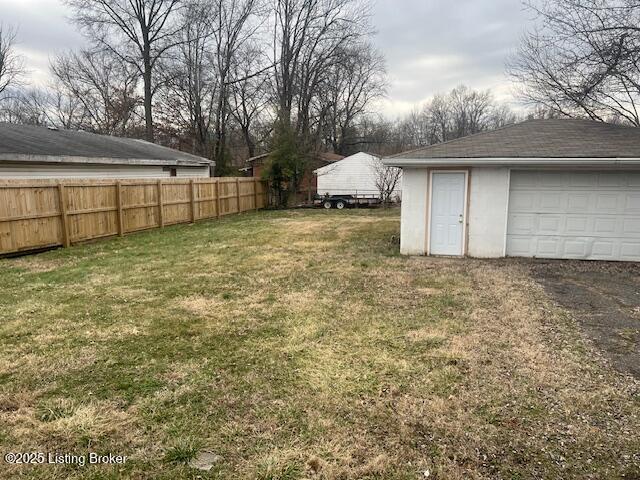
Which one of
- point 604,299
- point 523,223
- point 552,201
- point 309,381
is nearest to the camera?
point 309,381

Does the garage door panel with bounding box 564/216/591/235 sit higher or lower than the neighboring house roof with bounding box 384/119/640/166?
lower

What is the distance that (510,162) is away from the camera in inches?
335

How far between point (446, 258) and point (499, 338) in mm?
4706

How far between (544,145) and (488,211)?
187 cm

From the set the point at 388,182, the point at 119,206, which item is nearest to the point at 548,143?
the point at 119,206

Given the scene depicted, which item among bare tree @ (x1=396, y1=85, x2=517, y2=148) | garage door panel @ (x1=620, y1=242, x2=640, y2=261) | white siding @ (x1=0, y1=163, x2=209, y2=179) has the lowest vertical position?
garage door panel @ (x1=620, y1=242, x2=640, y2=261)

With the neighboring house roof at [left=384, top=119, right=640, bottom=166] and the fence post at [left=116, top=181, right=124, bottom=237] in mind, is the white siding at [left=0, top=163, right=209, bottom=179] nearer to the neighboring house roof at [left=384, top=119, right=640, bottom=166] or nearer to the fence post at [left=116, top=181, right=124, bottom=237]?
the fence post at [left=116, top=181, right=124, bottom=237]

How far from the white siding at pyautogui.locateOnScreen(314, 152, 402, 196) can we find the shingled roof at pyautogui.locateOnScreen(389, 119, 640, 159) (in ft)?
53.4

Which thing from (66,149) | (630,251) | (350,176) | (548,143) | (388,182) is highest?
(66,149)

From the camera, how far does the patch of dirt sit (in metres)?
4.40

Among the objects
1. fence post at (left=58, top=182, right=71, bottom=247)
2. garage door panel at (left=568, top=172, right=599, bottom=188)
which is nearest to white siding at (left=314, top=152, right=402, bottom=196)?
fence post at (left=58, top=182, right=71, bottom=247)

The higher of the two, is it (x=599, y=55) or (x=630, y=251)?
(x=599, y=55)

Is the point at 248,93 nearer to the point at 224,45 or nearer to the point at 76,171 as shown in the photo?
the point at 224,45

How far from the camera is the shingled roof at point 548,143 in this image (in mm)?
8422
